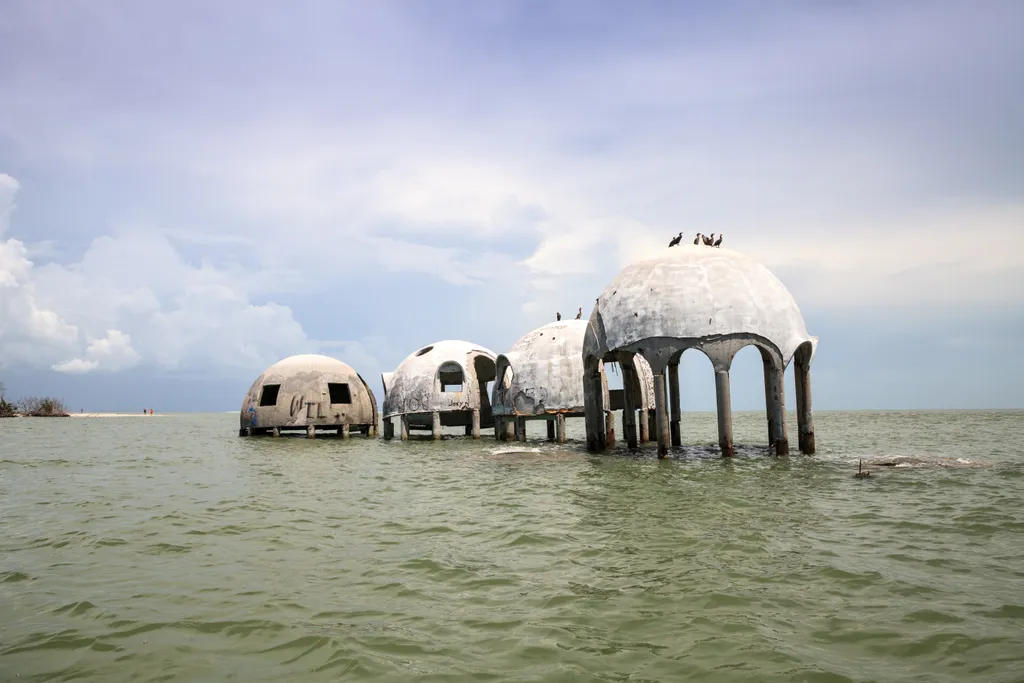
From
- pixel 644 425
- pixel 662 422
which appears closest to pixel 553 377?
pixel 644 425

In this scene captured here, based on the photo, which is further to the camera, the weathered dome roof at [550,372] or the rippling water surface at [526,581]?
the weathered dome roof at [550,372]

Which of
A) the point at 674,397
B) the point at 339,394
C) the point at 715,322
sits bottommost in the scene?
the point at 674,397

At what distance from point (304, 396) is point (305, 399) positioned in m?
0.15

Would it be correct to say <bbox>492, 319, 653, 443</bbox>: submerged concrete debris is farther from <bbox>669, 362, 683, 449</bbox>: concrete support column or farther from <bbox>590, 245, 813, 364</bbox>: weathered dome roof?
<bbox>590, 245, 813, 364</bbox>: weathered dome roof

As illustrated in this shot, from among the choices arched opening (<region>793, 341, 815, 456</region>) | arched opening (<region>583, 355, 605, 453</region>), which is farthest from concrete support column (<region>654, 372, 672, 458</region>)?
arched opening (<region>793, 341, 815, 456</region>)

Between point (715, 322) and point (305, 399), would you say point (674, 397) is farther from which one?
point (305, 399)

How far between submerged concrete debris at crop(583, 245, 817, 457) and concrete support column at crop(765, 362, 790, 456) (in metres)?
0.03

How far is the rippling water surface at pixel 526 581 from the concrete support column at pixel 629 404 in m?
9.53

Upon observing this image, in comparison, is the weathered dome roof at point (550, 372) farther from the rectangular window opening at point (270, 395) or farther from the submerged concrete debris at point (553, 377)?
the rectangular window opening at point (270, 395)

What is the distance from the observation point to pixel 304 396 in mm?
32375

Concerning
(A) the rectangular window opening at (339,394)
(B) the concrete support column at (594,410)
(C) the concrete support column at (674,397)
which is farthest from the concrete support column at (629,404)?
(A) the rectangular window opening at (339,394)

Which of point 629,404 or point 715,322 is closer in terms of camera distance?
point 715,322

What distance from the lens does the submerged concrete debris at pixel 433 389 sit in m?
30.5

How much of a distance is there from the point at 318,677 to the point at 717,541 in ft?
18.7
